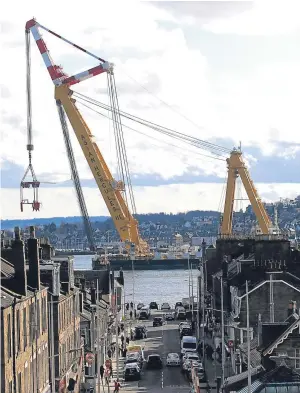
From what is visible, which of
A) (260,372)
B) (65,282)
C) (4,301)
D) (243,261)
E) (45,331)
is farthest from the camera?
(243,261)

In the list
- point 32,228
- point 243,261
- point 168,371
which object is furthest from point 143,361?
point 32,228

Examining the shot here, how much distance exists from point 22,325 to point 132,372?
19583 millimetres

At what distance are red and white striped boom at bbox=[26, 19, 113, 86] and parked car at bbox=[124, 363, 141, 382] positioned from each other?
295 feet

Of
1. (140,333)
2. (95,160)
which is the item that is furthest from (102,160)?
(140,333)

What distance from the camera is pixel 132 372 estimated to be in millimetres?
51719

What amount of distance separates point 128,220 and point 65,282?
106564 mm

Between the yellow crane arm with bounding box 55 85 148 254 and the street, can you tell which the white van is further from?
the yellow crane arm with bounding box 55 85 148 254

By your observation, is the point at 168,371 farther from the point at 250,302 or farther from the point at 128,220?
the point at 128,220

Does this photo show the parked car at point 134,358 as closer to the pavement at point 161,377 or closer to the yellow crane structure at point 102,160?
the pavement at point 161,377

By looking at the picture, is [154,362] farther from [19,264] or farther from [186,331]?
[19,264]

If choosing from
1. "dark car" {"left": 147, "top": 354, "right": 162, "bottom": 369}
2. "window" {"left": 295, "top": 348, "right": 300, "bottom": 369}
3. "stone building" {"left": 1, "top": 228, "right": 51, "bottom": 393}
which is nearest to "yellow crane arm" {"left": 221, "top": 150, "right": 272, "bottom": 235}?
"dark car" {"left": 147, "top": 354, "right": 162, "bottom": 369}

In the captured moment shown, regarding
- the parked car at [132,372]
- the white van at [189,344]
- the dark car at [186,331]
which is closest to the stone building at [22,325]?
the parked car at [132,372]

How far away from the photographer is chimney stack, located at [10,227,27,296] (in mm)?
33938

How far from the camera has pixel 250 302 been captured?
48.1 metres
